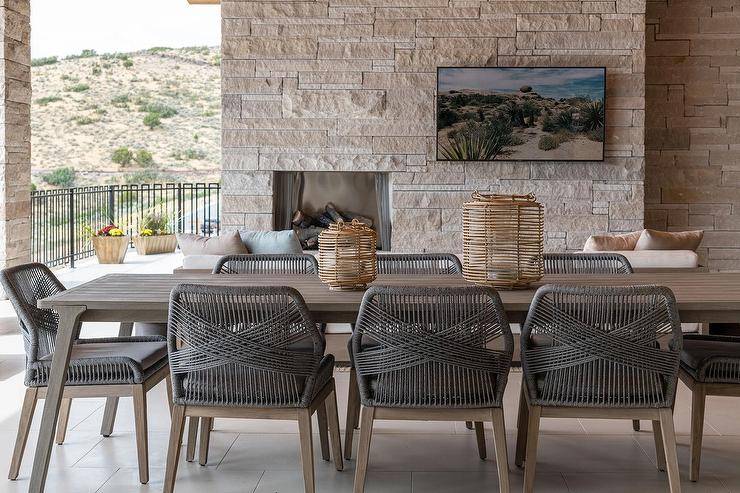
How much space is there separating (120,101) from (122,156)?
5.72 ft

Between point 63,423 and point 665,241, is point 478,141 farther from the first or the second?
point 63,423

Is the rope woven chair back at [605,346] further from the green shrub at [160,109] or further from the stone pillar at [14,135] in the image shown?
the green shrub at [160,109]

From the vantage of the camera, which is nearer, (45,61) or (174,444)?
(174,444)

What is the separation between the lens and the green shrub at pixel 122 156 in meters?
22.0

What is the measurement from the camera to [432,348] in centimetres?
278

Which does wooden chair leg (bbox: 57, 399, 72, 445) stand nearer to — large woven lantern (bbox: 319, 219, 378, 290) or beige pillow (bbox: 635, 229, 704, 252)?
large woven lantern (bbox: 319, 219, 378, 290)

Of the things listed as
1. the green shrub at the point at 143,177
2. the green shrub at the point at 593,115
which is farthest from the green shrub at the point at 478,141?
the green shrub at the point at 143,177

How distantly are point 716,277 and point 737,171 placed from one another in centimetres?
505

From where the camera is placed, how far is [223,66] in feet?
25.2

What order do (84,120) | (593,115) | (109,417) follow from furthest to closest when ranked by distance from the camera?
(84,120) → (593,115) → (109,417)

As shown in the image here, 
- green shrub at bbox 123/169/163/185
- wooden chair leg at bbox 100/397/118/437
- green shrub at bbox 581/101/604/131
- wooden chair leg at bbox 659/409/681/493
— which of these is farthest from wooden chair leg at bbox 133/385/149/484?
green shrub at bbox 123/169/163/185

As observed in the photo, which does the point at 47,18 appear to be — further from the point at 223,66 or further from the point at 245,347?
the point at 245,347

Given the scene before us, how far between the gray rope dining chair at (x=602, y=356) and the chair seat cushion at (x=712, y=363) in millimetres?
328

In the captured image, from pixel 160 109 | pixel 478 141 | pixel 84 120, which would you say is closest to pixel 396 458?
pixel 478 141
